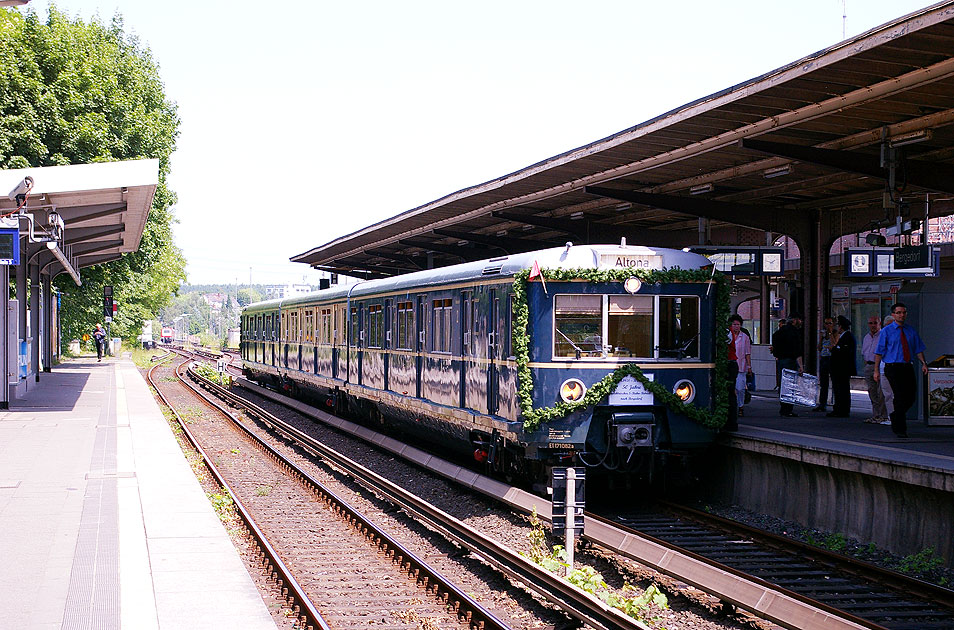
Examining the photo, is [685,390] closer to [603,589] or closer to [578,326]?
[578,326]

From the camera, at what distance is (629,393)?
1167 centimetres

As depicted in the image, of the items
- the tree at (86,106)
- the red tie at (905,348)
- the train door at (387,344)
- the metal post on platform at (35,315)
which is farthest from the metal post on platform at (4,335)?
the red tie at (905,348)

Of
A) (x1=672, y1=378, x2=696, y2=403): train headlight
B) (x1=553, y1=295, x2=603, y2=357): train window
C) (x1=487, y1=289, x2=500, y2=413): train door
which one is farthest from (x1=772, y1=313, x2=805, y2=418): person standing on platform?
(x1=487, y1=289, x2=500, y2=413): train door

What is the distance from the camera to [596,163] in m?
15.9

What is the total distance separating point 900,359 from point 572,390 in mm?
3904

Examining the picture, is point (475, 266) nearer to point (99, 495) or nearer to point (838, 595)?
point (99, 495)

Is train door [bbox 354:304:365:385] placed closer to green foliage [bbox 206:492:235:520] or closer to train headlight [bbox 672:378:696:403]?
green foliage [bbox 206:492:235:520]

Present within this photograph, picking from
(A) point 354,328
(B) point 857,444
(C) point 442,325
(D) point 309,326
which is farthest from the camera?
(D) point 309,326

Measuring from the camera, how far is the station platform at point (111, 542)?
7.09 meters

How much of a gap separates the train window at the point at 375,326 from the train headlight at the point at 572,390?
23.2ft

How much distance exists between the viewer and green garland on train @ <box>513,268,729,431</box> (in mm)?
11461

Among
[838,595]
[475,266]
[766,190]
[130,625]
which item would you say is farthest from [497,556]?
[766,190]

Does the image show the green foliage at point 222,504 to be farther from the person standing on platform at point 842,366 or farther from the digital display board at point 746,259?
the person standing on platform at point 842,366

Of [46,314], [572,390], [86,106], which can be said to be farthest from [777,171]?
[46,314]
